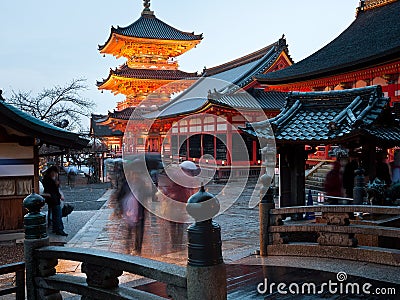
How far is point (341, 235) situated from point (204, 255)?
4005 mm

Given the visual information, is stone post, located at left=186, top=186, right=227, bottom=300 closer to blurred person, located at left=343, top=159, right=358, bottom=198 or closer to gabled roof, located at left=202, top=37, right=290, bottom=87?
blurred person, located at left=343, top=159, right=358, bottom=198

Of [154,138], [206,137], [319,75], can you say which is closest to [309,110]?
[319,75]

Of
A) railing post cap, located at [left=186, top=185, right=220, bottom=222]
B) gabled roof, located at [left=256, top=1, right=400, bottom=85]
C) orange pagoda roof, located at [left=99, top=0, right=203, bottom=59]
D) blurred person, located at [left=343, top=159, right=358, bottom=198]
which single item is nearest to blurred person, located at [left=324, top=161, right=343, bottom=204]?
blurred person, located at [left=343, top=159, right=358, bottom=198]

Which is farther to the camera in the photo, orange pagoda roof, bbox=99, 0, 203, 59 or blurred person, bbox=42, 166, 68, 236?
orange pagoda roof, bbox=99, 0, 203, 59

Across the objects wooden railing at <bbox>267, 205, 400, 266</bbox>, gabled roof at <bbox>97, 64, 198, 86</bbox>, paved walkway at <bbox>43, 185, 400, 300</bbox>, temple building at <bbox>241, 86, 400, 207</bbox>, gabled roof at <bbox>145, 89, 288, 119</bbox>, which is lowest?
paved walkway at <bbox>43, 185, 400, 300</bbox>

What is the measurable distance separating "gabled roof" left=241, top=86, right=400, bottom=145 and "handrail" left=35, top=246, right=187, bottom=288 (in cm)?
473

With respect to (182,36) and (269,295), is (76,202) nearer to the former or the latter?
(269,295)

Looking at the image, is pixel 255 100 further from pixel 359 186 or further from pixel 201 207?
pixel 201 207

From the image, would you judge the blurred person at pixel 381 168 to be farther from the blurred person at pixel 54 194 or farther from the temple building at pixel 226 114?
the temple building at pixel 226 114

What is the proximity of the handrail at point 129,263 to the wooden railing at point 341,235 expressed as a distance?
3535mm

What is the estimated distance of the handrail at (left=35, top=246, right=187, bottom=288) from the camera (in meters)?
3.21

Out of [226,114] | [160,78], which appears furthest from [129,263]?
[160,78]

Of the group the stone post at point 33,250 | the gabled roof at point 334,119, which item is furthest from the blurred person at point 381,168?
the stone post at point 33,250

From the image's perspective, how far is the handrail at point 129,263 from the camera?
321cm
